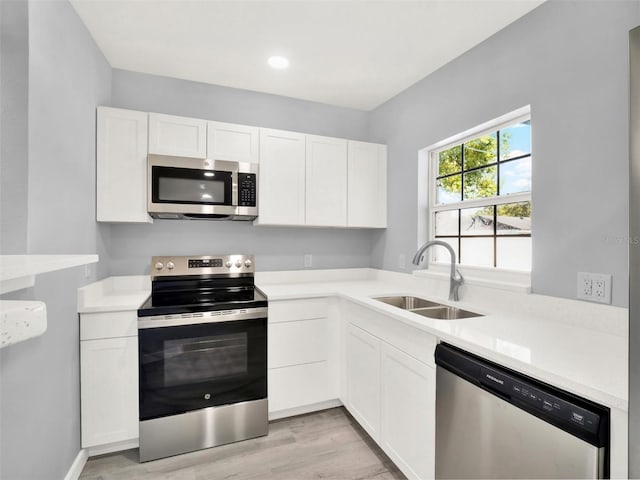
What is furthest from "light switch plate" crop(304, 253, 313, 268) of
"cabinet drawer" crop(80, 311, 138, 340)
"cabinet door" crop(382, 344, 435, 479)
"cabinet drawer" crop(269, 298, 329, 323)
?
"cabinet drawer" crop(80, 311, 138, 340)

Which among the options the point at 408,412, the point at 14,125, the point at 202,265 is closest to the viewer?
the point at 14,125

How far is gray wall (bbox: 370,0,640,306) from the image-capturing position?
4.66ft

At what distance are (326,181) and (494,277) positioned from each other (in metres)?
1.49

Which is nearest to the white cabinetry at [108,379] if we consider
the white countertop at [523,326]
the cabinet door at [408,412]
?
the white countertop at [523,326]

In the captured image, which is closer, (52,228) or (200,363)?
(52,228)

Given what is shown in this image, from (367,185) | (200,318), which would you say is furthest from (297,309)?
(367,185)

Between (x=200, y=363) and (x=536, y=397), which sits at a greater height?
(x=536, y=397)

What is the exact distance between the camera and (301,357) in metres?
2.40

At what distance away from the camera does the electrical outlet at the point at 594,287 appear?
56.7 inches

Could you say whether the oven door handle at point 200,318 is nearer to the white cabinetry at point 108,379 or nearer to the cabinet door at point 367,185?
the white cabinetry at point 108,379

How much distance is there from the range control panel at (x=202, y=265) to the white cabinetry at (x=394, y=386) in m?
0.97

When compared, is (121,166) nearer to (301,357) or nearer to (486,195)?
(301,357)

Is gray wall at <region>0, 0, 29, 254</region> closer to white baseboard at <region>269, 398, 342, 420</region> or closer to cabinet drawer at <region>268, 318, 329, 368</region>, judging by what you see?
cabinet drawer at <region>268, 318, 329, 368</region>

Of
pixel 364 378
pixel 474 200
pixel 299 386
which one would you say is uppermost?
pixel 474 200
